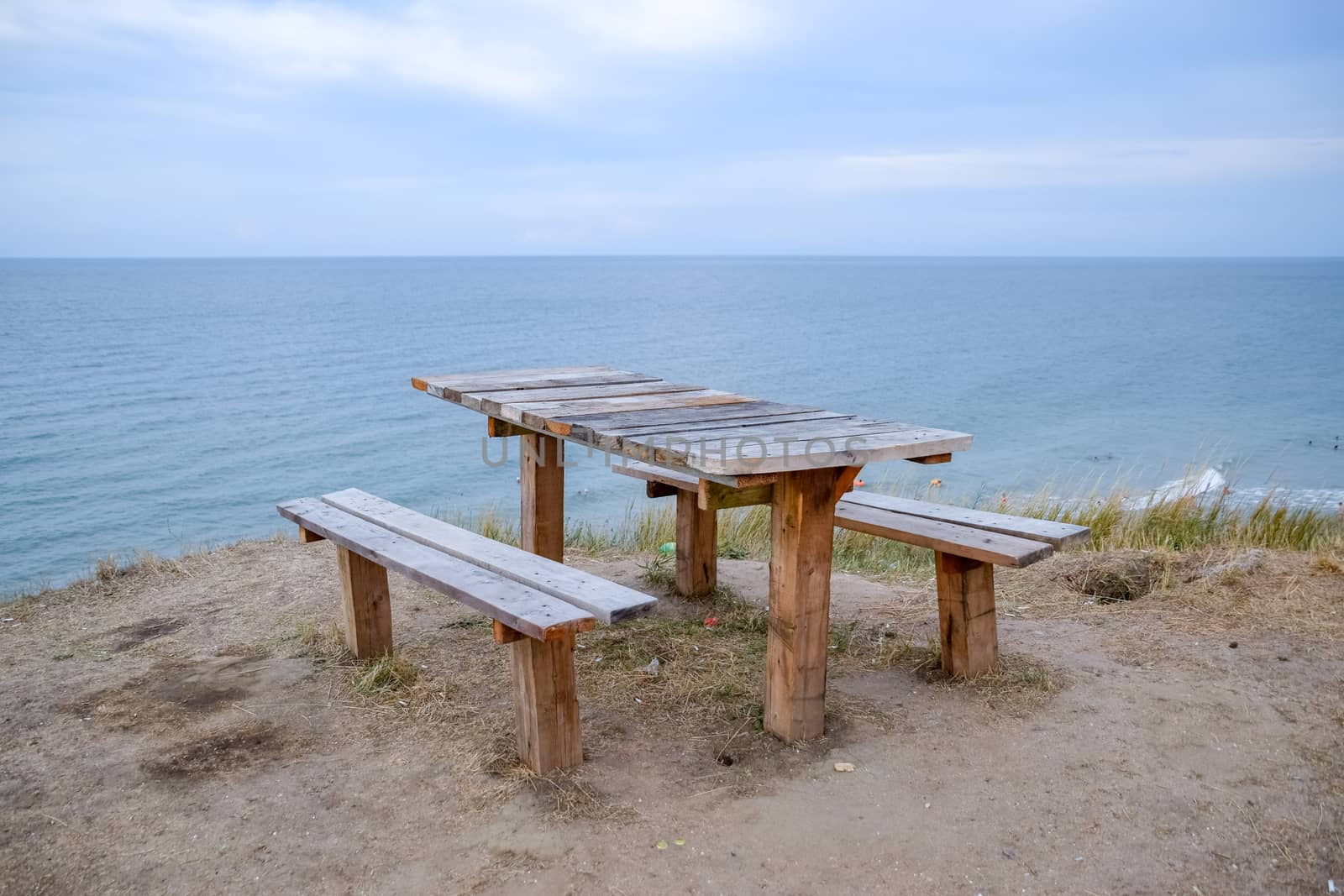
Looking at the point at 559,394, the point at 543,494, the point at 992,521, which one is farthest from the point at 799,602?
the point at 543,494

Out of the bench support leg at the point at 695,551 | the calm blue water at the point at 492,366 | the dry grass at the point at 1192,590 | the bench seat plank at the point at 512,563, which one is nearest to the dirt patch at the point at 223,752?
the bench seat plank at the point at 512,563

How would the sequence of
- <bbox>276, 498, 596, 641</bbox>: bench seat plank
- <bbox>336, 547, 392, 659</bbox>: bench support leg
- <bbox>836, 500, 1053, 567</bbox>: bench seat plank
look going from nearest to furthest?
<bbox>276, 498, 596, 641</bbox>: bench seat plank < <bbox>836, 500, 1053, 567</bbox>: bench seat plank < <bbox>336, 547, 392, 659</bbox>: bench support leg

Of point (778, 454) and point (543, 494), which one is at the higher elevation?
point (778, 454)

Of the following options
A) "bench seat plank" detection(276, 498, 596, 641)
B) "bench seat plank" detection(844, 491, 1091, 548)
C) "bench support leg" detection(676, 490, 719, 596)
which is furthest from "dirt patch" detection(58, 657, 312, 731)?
"bench seat plank" detection(844, 491, 1091, 548)

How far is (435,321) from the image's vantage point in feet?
145

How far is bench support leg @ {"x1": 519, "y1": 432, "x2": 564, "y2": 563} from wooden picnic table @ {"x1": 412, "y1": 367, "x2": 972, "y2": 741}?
49cm

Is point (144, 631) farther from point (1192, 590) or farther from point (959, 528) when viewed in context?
point (1192, 590)

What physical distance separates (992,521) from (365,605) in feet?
8.84

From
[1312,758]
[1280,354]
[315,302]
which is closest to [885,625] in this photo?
[1312,758]

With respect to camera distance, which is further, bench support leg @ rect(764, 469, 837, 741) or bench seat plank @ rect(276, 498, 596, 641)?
bench support leg @ rect(764, 469, 837, 741)

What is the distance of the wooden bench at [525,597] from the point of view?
2.91 metres

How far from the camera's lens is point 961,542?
12.4ft

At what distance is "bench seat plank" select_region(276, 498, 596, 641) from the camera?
285cm

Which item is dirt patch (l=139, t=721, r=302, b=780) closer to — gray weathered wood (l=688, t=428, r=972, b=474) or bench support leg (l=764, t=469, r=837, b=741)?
bench support leg (l=764, t=469, r=837, b=741)
